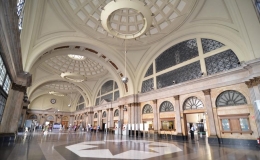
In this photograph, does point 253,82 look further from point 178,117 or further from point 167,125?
point 167,125

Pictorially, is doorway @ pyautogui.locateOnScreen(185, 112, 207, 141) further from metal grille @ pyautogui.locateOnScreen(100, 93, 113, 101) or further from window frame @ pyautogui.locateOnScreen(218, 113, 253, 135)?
metal grille @ pyautogui.locateOnScreen(100, 93, 113, 101)

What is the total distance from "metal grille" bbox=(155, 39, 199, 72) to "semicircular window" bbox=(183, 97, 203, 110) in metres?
3.16

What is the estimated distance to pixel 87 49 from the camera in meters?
13.6

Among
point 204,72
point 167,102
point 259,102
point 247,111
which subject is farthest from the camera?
point 167,102

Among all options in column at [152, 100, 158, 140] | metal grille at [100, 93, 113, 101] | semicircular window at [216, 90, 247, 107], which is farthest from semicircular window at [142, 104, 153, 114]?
metal grille at [100, 93, 113, 101]

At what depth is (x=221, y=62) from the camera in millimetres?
9227

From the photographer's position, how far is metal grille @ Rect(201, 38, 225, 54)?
9.61 m

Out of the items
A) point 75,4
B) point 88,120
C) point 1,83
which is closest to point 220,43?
point 75,4

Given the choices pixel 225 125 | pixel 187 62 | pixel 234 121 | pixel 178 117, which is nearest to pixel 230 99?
pixel 234 121

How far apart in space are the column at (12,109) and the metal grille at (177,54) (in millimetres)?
10807

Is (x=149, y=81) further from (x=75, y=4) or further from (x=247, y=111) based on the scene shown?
(x=75, y=4)

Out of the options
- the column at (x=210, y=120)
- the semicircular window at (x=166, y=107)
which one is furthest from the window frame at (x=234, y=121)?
the semicircular window at (x=166, y=107)

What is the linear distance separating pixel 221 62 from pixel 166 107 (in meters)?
5.36

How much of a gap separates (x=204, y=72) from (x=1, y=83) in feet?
37.9
